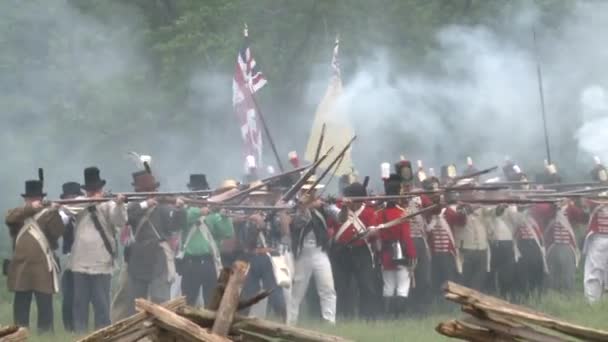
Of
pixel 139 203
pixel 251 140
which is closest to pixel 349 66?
pixel 251 140

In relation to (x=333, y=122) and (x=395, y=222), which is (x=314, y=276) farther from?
(x=333, y=122)

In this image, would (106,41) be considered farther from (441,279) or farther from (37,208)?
(37,208)

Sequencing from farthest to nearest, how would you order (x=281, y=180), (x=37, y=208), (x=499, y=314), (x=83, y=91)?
1. (x=83, y=91)
2. (x=281, y=180)
3. (x=37, y=208)
4. (x=499, y=314)

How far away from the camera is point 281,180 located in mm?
14531

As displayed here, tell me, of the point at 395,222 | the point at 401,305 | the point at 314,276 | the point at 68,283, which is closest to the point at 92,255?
the point at 68,283

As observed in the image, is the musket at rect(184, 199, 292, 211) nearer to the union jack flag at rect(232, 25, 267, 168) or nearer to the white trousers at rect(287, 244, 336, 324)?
the white trousers at rect(287, 244, 336, 324)

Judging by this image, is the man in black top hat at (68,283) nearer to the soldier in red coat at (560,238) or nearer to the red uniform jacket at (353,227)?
the red uniform jacket at (353,227)

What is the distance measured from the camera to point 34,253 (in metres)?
12.9

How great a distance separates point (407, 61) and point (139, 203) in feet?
42.4

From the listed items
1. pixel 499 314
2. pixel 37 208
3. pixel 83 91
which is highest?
pixel 83 91

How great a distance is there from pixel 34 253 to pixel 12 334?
6.63m

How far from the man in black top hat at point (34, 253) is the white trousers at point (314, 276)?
8.85 feet

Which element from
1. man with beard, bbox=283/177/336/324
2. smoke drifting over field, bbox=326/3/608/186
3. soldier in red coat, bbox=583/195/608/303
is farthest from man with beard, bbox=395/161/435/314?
smoke drifting over field, bbox=326/3/608/186

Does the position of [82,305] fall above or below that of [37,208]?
below
